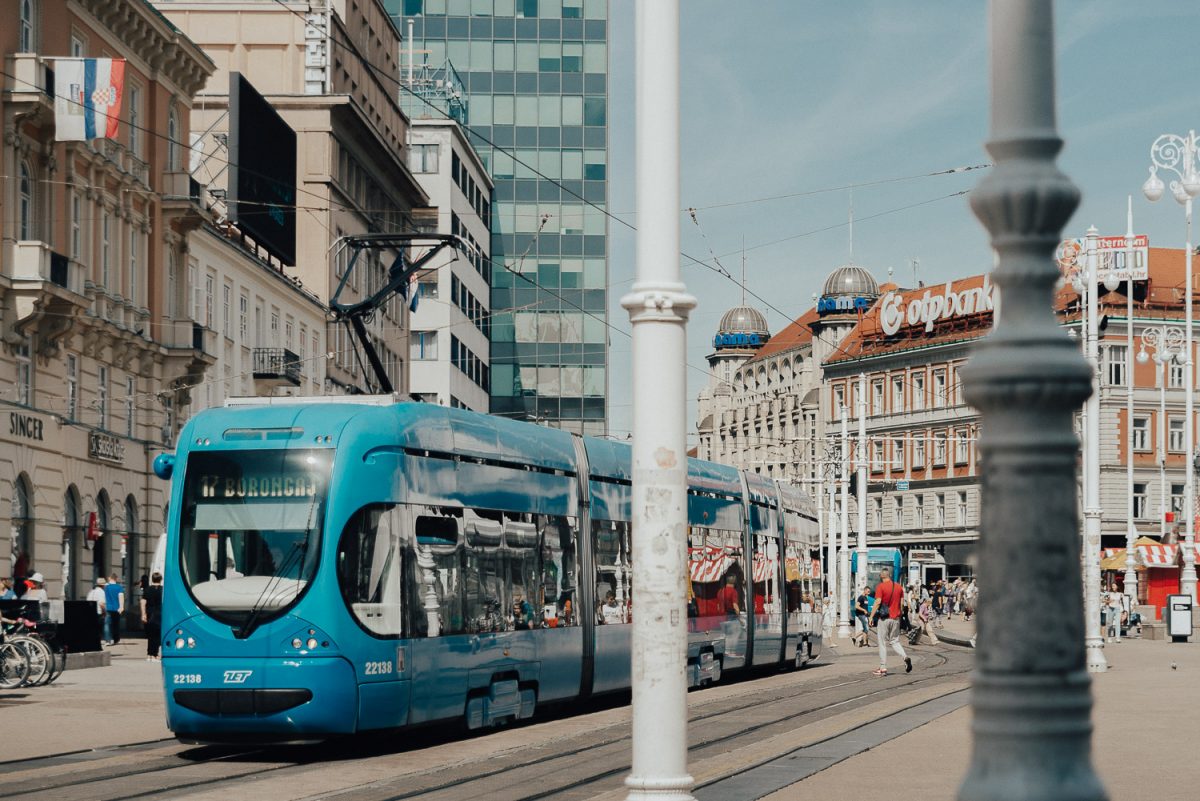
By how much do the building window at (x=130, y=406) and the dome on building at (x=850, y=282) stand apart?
80351 mm

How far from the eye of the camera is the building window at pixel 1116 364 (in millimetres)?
96438

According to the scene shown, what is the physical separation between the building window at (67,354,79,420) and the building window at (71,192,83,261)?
2.25 m

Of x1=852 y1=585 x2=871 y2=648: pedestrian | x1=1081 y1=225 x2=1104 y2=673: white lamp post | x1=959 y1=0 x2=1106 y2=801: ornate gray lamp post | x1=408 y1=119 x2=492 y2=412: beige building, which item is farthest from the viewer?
x1=408 y1=119 x2=492 y2=412: beige building

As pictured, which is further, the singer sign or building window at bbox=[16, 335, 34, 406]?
the singer sign

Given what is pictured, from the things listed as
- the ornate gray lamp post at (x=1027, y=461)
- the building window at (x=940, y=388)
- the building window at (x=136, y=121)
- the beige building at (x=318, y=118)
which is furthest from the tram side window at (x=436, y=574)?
the building window at (x=940, y=388)

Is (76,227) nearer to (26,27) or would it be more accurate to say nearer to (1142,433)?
(26,27)

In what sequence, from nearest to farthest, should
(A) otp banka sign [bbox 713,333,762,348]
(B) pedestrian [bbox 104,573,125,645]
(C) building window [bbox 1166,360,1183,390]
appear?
(B) pedestrian [bbox 104,573,125,645]
(C) building window [bbox 1166,360,1183,390]
(A) otp banka sign [bbox 713,333,762,348]

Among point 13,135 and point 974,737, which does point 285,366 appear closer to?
point 13,135

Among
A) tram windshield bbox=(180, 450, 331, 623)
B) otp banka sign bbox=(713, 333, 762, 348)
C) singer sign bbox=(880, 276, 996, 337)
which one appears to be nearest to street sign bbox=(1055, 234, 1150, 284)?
tram windshield bbox=(180, 450, 331, 623)

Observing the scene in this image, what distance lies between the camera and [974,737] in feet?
13.8

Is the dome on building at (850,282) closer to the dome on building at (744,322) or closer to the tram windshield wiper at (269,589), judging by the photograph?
the dome on building at (744,322)

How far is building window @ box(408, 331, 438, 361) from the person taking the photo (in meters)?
85.1

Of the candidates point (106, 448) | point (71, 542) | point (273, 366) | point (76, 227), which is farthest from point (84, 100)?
point (273, 366)

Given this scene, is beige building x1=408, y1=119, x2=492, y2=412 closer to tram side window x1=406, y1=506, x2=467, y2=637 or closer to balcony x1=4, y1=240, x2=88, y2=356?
balcony x1=4, y1=240, x2=88, y2=356
